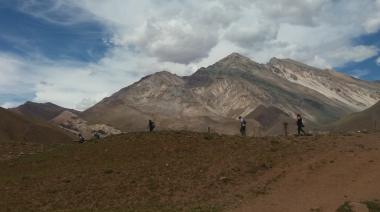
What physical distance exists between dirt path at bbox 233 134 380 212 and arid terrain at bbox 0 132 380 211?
0.19 ft

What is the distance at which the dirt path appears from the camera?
102 feet

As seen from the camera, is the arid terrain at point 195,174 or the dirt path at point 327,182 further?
the arid terrain at point 195,174

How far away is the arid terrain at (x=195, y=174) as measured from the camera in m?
32.7

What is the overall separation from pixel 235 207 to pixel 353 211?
6.74m

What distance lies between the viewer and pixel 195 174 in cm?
3800

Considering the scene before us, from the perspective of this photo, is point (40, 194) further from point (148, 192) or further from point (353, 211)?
point (353, 211)

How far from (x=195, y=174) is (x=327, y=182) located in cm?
928

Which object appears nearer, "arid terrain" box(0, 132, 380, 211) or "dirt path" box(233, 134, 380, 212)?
"dirt path" box(233, 134, 380, 212)

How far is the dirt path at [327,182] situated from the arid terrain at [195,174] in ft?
0.19

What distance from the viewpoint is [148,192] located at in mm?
35219

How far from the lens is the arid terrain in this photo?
32688 mm

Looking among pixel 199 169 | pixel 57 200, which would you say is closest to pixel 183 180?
pixel 199 169

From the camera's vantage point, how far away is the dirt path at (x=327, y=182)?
31.0m

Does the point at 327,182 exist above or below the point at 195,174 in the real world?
below
